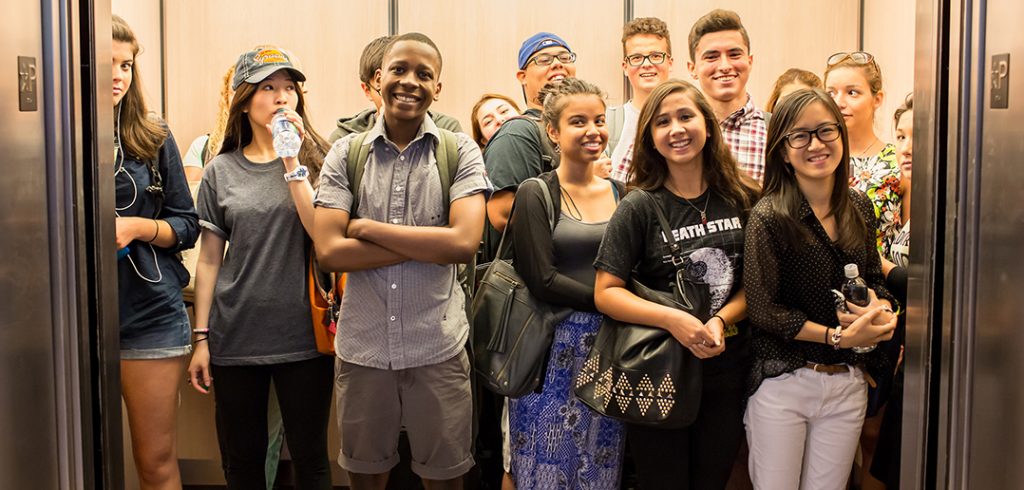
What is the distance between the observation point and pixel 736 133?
3.11m

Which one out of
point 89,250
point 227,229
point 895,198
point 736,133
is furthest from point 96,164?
point 895,198

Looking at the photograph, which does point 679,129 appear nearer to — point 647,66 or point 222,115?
point 647,66

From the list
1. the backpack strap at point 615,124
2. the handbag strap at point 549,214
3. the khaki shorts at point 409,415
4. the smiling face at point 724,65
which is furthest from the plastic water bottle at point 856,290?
the backpack strap at point 615,124

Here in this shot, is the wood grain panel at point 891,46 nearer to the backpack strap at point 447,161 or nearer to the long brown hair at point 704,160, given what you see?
the long brown hair at point 704,160

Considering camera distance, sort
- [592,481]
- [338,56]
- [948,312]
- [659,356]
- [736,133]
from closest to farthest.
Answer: [948,312]
[659,356]
[592,481]
[736,133]
[338,56]

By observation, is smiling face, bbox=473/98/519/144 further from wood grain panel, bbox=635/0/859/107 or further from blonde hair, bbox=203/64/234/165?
wood grain panel, bbox=635/0/859/107

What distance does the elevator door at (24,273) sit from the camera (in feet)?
4.98

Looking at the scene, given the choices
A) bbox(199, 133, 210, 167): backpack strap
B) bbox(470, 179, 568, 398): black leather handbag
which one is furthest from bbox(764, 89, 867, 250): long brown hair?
bbox(199, 133, 210, 167): backpack strap

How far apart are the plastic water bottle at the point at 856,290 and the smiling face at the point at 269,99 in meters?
1.66

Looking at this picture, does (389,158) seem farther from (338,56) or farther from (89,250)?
(338,56)

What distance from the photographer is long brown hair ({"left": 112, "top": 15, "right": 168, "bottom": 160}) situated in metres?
2.66

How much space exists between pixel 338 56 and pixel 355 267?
2.51m

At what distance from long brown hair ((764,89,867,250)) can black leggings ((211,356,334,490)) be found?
138 cm

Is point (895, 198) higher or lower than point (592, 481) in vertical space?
higher
